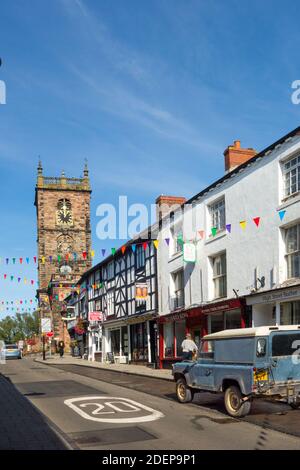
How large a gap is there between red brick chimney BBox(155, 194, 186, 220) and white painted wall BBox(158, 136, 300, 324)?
188 inches

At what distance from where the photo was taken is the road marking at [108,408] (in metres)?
11.3

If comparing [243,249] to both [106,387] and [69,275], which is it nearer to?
[106,387]

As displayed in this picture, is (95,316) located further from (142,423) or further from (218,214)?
(142,423)

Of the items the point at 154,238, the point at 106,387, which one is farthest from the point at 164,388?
the point at 154,238

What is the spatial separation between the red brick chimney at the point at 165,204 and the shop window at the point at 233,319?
9.00m

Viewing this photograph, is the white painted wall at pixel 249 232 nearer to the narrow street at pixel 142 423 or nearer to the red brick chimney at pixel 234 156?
the red brick chimney at pixel 234 156

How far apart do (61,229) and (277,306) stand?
210 ft

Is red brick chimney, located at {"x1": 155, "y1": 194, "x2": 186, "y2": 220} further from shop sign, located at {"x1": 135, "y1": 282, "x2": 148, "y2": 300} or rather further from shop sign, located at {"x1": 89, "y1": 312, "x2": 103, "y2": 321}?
shop sign, located at {"x1": 89, "y1": 312, "x2": 103, "y2": 321}

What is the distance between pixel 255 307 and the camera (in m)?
19.2

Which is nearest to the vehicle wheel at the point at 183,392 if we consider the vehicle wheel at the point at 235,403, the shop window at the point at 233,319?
the vehicle wheel at the point at 235,403

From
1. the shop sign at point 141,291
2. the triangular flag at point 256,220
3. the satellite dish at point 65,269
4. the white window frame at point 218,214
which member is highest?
the satellite dish at point 65,269

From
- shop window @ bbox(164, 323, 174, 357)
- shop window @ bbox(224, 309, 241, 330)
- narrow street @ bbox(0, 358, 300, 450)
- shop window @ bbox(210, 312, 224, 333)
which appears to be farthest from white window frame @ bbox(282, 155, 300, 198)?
shop window @ bbox(164, 323, 174, 357)

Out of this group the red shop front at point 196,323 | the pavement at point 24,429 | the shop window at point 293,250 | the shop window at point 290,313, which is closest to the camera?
the pavement at point 24,429
